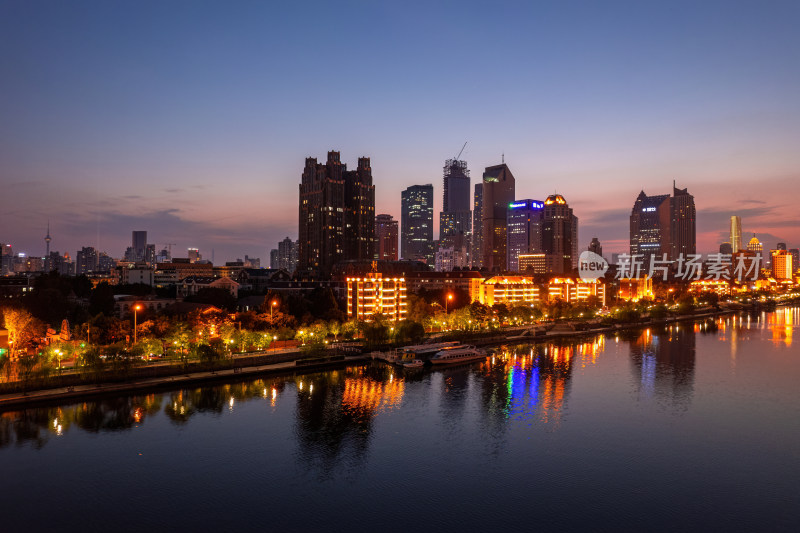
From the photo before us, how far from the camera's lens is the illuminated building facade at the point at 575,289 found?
92.3m

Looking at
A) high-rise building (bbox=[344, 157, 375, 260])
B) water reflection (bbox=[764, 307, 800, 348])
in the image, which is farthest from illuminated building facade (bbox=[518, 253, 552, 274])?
water reflection (bbox=[764, 307, 800, 348])

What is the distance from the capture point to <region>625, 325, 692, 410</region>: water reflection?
104 feet

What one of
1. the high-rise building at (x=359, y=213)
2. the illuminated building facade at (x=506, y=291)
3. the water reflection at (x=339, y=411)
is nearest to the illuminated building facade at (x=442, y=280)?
the illuminated building facade at (x=506, y=291)

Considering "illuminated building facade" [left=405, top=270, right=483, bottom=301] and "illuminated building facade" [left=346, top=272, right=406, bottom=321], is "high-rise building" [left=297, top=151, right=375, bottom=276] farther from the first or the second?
"illuminated building facade" [left=346, top=272, right=406, bottom=321]

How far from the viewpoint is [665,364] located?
135ft

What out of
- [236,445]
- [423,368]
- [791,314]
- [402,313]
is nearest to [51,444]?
[236,445]

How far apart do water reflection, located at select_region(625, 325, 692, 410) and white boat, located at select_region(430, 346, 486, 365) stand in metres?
12.0

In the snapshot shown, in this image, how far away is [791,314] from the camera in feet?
294

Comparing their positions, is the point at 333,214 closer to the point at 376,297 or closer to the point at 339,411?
the point at 376,297

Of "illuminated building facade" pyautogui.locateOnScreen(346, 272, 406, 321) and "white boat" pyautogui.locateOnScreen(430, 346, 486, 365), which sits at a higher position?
"illuminated building facade" pyautogui.locateOnScreen(346, 272, 406, 321)

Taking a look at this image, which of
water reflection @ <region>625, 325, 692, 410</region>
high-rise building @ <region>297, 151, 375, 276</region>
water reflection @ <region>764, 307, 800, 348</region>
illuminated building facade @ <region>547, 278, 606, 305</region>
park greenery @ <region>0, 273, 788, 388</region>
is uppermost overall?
high-rise building @ <region>297, 151, 375, 276</region>

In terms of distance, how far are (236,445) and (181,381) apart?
10.8 meters

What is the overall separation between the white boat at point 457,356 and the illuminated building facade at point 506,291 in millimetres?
36128

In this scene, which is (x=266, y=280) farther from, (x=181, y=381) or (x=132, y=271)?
(x=181, y=381)
